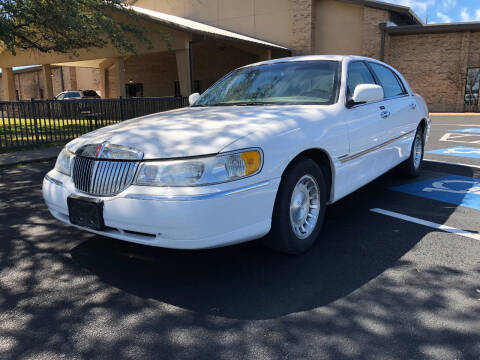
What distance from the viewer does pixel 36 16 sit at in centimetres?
1176

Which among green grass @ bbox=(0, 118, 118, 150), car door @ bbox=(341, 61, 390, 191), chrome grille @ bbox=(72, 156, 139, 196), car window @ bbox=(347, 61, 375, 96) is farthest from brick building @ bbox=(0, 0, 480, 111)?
chrome grille @ bbox=(72, 156, 139, 196)

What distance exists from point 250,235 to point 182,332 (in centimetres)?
83

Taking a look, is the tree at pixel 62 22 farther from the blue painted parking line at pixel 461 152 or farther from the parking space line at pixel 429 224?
the parking space line at pixel 429 224

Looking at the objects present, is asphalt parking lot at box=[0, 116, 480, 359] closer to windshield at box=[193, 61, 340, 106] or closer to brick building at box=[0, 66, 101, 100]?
windshield at box=[193, 61, 340, 106]

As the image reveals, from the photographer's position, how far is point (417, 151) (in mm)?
6414

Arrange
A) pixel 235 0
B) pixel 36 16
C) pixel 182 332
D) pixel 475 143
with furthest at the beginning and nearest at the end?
pixel 235 0, pixel 36 16, pixel 475 143, pixel 182 332

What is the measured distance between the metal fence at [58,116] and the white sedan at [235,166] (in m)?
8.01

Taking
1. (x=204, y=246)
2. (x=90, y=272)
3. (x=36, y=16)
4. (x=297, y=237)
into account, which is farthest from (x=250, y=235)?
(x=36, y=16)

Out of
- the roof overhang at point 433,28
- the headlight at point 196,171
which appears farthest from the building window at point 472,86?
the headlight at point 196,171

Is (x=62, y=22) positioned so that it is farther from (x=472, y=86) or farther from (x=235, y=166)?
(x=472, y=86)

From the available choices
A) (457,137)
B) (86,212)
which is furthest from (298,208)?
(457,137)

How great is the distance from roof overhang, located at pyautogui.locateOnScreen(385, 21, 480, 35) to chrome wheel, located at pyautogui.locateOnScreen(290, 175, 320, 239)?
22.1m

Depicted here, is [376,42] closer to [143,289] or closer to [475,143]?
[475,143]

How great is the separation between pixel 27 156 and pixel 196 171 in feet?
25.3
